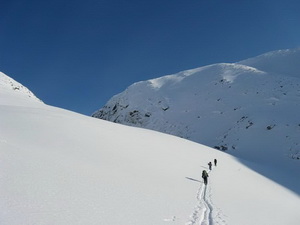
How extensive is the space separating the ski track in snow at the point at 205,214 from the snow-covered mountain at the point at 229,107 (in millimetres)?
34629

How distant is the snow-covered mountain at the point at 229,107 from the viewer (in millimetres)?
50250

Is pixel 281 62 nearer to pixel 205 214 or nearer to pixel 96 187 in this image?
pixel 205 214

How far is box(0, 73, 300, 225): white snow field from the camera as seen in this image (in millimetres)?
7859

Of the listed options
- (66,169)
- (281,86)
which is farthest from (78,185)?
(281,86)

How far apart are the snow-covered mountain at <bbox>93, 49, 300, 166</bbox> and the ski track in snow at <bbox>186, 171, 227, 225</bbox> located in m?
34.6

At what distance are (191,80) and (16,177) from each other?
85.9 m

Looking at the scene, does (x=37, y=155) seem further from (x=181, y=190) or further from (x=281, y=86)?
(x=281, y=86)

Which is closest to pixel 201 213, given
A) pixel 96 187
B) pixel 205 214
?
pixel 205 214

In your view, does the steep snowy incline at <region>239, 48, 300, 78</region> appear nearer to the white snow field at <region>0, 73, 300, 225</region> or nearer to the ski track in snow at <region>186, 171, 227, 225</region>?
the white snow field at <region>0, 73, 300, 225</region>

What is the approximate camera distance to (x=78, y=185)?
1019 centimetres

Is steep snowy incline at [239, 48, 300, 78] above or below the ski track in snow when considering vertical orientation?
above

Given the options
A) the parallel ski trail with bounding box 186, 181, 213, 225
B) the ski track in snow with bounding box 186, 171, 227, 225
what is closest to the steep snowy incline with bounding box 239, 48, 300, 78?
the ski track in snow with bounding box 186, 171, 227, 225

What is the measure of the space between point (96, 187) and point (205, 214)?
181 inches

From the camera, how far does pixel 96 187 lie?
10.7 m
